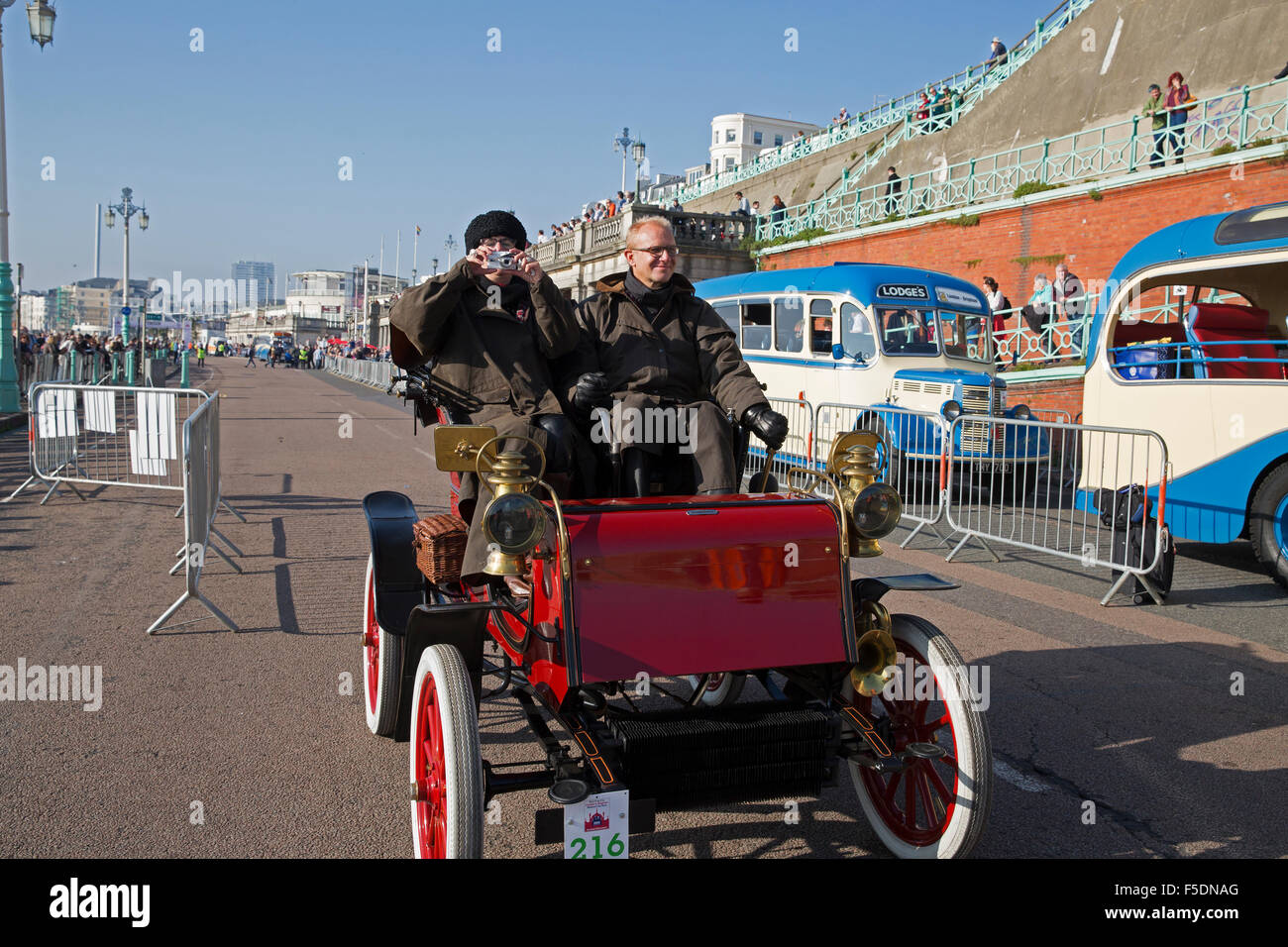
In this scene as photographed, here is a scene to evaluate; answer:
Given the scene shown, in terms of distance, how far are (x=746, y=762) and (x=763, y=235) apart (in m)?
31.1

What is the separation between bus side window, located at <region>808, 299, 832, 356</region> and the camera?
14.3m

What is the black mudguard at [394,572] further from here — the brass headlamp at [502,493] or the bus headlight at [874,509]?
the bus headlight at [874,509]

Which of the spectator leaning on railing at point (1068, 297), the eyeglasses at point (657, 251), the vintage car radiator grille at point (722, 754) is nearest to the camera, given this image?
the vintage car radiator grille at point (722, 754)

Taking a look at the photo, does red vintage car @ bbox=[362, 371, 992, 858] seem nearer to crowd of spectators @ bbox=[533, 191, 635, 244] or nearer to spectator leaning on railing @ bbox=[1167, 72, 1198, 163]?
spectator leaning on railing @ bbox=[1167, 72, 1198, 163]

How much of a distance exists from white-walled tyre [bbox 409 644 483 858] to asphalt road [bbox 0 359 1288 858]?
1.20 ft

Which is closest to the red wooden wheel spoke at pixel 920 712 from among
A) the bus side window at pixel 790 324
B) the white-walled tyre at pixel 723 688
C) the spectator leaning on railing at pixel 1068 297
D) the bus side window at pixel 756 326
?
the white-walled tyre at pixel 723 688

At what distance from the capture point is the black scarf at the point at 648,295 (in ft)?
14.3

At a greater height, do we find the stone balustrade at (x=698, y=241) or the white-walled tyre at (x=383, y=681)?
the stone balustrade at (x=698, y=241)

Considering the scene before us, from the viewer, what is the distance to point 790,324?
15.0 meters

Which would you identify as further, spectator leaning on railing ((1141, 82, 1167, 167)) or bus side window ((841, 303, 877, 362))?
spectator leaning on railing ((1141, 82, 1167, 167))

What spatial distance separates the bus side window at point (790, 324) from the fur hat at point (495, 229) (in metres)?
10.7

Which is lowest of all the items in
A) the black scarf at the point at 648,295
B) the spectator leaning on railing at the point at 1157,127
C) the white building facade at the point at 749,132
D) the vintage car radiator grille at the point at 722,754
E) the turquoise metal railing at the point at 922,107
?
the vintage car radiator grille at the point at 722,754

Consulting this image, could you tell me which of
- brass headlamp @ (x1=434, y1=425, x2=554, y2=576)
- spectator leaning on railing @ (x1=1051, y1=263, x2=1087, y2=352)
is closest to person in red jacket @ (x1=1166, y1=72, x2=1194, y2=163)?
spectator leaning on railing @ (x1=1051, y1=263, x2=1087, y2=352)
